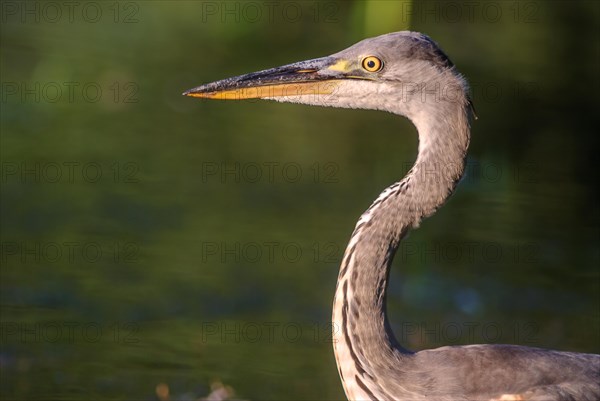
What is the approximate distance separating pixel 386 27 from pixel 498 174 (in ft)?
10.9

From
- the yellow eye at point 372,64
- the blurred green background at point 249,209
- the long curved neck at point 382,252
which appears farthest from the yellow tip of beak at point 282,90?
the blurred green background at point 249,209

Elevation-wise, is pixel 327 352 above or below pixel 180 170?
below

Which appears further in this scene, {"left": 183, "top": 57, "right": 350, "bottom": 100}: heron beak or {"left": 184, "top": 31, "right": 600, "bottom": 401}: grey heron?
{"left": 183, "top": 57, "right": 350, "bottom": 100}: heron beak

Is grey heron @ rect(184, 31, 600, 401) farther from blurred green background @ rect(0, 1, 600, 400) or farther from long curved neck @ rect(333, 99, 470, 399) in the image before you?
blurred green background @ rect(0, 1, 600, 400)

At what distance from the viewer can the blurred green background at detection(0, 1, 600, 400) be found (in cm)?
687

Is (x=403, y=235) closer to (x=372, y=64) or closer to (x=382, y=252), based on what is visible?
(x=382, y=252)

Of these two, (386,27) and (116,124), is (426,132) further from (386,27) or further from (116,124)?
(386,27)

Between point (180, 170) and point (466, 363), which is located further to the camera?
point (180, 170)

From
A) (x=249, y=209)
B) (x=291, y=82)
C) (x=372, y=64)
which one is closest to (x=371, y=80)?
(x=372, y=64)

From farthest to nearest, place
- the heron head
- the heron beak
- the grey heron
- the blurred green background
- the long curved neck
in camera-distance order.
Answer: the blurred green background
the heron beak
the heron head
the long curved neck
the grey heron

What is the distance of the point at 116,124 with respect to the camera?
34.7ft

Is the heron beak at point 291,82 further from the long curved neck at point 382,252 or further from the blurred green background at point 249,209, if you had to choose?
the blurred green background at point 249,209

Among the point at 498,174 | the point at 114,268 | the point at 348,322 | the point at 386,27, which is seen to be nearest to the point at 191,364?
the point at 114,268

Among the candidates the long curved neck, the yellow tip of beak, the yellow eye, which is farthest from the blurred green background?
the yellow eye
